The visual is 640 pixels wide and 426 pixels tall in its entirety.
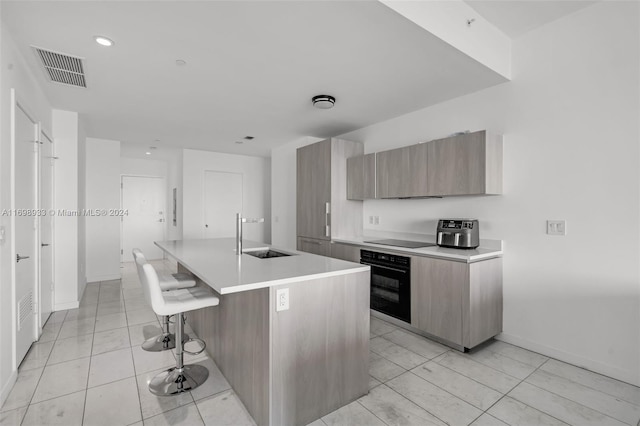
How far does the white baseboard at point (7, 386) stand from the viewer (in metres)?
1.91

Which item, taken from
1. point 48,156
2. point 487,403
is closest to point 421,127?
point 487,403

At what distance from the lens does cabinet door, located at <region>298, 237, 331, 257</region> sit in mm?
4047

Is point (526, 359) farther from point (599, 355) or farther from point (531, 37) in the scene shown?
point (531, 37)

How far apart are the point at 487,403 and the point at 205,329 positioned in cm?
227

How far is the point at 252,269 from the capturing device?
1881mm

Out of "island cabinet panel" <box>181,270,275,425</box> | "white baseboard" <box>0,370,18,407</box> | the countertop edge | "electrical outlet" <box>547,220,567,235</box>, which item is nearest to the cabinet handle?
the countertop edge

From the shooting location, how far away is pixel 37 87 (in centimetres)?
293

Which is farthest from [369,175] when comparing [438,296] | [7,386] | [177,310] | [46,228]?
[46,228]

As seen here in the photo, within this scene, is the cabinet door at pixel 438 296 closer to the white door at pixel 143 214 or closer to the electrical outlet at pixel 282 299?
the electrical outlet at pixel 282 299

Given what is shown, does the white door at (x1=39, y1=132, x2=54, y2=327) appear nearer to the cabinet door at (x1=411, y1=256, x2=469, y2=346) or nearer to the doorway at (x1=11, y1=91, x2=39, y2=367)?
the doorway at (x1=11, y1=91, x2=39, y2=367)

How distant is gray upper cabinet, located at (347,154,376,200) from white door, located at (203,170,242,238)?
→ 3.47m

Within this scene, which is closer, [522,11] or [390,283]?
A: [522,11]

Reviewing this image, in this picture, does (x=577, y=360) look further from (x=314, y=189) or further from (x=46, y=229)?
(x=46, y=229)

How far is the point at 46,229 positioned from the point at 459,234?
14.5ft
